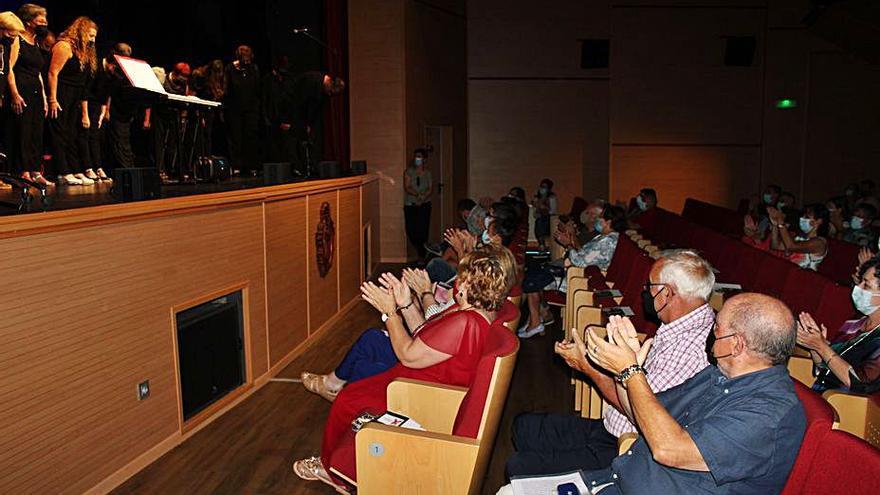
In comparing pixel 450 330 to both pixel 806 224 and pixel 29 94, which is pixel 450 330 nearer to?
pixel 29 94

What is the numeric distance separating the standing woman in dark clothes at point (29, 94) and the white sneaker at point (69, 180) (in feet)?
0.79

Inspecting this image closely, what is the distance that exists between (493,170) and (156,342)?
1038 centimetres

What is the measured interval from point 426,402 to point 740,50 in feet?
40.2

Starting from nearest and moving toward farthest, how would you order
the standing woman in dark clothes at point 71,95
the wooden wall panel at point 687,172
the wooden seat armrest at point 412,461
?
1. the wooden seat armrest at point 412,461
2. the standing woman in dark clothes at point 71,95
3. the wooden wall panel at point 687,172

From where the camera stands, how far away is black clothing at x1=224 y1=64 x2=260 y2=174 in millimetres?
7133

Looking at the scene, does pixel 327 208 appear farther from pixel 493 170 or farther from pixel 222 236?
pixel 493 170

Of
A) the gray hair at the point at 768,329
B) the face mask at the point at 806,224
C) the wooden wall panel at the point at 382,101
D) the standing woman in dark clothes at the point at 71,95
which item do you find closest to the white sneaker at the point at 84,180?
the standing woman in dark clothes at the point at 71,95

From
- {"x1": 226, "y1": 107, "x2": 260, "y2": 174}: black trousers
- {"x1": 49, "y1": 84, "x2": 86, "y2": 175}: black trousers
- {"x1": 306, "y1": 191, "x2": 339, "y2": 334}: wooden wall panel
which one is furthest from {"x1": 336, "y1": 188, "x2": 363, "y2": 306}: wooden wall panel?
{"x1": 49, "y1": 84, "x2": 86, "y2": 175}: black trousers

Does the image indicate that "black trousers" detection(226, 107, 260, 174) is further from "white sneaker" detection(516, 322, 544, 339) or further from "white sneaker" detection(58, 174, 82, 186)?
"white sneaker" detection(516, 322, 544, 339)

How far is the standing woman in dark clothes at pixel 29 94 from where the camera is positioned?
187 inches

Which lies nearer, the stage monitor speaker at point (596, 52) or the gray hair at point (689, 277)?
the gray hair at point (689, 277)

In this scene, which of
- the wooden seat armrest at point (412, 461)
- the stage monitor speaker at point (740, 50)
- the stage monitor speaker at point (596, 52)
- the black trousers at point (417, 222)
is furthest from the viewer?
the stage monitor speaker at point (596, 52)

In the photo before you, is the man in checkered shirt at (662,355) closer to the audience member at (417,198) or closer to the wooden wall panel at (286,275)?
the wooden wall panel at (286,275)

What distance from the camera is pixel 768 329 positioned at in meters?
1.84
